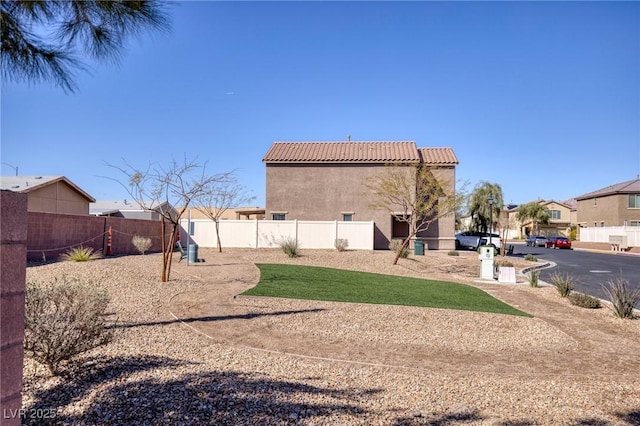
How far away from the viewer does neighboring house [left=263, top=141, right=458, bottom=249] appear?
31.1 meters

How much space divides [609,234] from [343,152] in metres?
32.9

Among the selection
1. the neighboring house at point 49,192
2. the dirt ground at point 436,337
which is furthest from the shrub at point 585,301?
the neighboring house at point 49,192

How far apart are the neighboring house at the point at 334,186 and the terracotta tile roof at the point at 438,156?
0.23 feet

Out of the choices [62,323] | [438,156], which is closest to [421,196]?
[438,156]

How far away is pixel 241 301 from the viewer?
1041 centimetres

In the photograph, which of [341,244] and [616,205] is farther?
[616,205]

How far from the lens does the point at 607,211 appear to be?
5316cm

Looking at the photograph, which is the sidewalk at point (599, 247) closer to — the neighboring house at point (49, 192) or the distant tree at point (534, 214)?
the distant tree at point (534, 214)

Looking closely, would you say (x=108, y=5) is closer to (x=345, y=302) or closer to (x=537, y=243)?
(x=345, y=302)

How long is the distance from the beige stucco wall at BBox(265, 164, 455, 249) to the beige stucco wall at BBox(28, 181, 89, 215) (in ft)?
46.8

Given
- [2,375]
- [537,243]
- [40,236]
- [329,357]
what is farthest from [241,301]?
[537,243]

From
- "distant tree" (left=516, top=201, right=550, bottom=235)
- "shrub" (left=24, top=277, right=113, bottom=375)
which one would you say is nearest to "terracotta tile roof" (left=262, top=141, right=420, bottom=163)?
"shrub" (left=24, top=277, right=113, bottom=375)

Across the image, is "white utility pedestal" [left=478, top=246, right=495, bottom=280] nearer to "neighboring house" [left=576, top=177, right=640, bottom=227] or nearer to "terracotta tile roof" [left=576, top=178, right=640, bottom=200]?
Answer: "neighboring house" [left=576, top=177, right=640, bottom=227]

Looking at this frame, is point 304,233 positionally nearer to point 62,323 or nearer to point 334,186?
point 334,186
